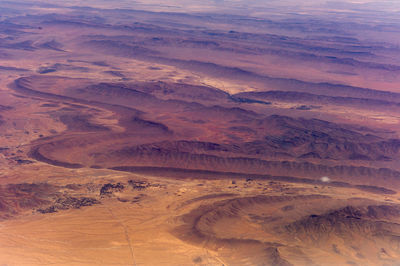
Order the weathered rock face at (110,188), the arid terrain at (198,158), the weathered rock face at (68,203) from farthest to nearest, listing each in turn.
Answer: the weathered rock face at (110,188) → the weathered rock face at (68,203) → the arid terrain at (198,158)

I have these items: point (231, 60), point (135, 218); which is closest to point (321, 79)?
point (231, 60)

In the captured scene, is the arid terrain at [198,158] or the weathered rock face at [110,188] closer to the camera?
the arid terrain at [198,158]

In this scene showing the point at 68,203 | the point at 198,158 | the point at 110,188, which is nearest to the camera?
the point at 68,203

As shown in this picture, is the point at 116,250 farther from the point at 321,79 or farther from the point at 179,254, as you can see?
the point at 321,79

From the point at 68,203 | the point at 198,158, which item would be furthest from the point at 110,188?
the point at 198,158

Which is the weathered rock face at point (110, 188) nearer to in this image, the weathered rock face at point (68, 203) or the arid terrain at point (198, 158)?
the arid terrain at point (198, 158)

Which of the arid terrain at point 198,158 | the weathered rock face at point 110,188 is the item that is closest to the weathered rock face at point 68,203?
the arid terrain at point 198,158

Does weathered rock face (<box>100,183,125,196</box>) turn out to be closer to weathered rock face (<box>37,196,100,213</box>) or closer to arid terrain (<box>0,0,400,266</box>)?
arid terrain (<box>0,0,400,266</box>)

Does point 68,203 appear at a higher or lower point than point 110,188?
lower

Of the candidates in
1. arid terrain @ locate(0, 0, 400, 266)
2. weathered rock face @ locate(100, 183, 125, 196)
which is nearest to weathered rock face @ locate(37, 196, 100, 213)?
arid terrain @ locate(0, 0, 400, 266)

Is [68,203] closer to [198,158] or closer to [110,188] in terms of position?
[110,188]
